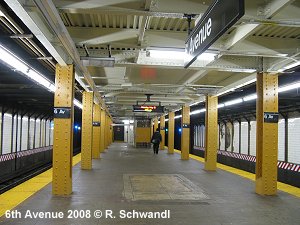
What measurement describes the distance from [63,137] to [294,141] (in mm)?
8070

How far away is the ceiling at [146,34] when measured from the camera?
208 inches

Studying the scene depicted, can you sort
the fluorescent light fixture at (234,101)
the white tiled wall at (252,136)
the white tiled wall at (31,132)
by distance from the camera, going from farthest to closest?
1. the white tiled wall at (31,132)
2. the white tiled wall at (252,136)
3. the fluorescent light fixture at (234,101)

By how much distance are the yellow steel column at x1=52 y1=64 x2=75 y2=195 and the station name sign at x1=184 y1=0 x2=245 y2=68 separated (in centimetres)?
440

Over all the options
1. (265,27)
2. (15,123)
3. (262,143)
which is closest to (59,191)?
(262,143)

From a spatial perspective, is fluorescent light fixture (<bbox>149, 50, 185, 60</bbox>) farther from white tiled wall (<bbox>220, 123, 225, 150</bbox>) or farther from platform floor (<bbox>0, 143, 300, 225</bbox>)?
white tiled wall (<bbox>220, 123, 225, 150</bbox>)

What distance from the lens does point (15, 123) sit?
58.1 ft

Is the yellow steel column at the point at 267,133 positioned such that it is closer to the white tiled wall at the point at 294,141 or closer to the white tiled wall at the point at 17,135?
the white tiled wall at the point at 294,141

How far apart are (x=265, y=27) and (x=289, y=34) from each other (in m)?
0.73

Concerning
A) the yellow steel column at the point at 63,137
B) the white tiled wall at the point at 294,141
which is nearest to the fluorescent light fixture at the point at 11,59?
the yellow steel column at the point at 63,137

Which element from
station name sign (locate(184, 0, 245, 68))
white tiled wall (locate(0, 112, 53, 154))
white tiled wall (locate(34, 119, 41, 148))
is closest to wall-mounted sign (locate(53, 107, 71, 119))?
station name sign (locate(184, 0, 245, 68))

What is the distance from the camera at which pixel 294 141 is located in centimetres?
1209

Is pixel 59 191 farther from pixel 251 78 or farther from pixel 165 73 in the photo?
pixel 251 78

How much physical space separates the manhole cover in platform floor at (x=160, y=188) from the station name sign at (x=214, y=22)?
415cm

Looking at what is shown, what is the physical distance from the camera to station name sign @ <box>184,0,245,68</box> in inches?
122
